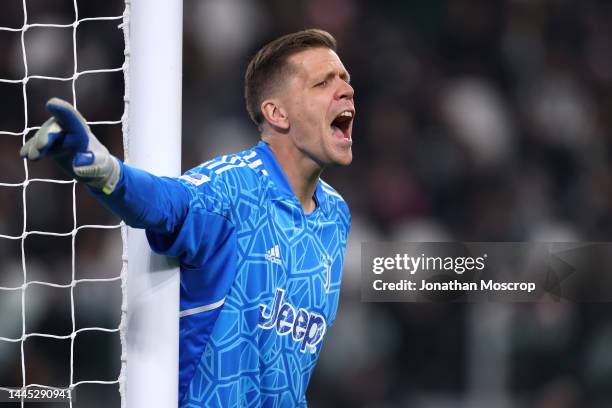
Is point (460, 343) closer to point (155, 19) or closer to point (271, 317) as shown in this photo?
point (271, 317)

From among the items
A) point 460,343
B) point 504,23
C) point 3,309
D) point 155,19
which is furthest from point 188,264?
point 504,23

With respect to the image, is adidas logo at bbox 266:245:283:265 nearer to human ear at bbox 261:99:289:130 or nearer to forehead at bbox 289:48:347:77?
human ear at bbox 261:99:289:130

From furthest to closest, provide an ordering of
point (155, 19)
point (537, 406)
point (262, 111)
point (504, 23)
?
point (504, 23) → point (537, 406) → point (262, 111) → point (155, 19)

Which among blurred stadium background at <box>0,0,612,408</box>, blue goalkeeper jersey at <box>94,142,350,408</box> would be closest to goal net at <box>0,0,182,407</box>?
blurred stadium background at <box>0,0,612,408</box>

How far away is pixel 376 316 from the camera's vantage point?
3.99 m

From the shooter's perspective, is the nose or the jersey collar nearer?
the jersey collar

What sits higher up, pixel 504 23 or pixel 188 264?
pixel 504 23

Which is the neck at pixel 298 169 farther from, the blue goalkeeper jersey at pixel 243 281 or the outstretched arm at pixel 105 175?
the outstretched arm at pixel 105 175

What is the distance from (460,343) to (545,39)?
5.60 feet

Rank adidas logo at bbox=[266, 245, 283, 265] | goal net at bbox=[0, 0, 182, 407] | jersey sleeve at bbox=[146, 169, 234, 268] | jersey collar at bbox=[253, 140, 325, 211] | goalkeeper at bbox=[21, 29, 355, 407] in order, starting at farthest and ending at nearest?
goal net at bbox=[0, 0, 182, 407] → jersey collar at bbox=[253, 140, 325, 211] → adidas logo at bbox=[266, 245, 283, 265] → jersey sleeve at bbox=[146, 169, 234, 268] → goalkeeper at bbox=[21, 29, 355, 407]

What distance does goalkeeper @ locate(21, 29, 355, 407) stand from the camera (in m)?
1.35

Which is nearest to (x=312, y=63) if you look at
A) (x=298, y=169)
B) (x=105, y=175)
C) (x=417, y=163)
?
(x=298, y=169)

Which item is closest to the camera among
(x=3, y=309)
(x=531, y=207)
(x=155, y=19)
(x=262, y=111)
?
(x=155, y=19)

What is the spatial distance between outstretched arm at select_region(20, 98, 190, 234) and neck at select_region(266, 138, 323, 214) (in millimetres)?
508
